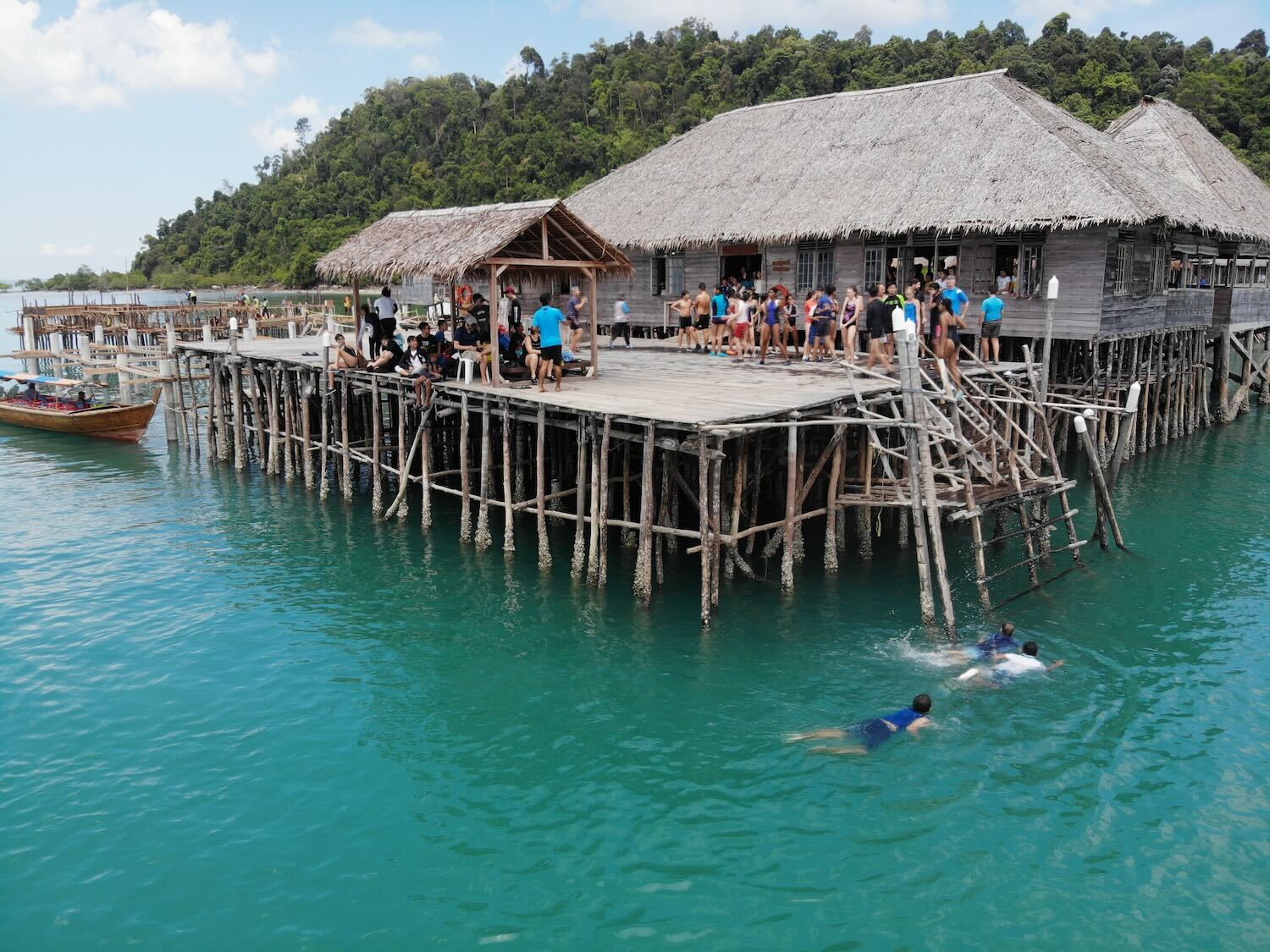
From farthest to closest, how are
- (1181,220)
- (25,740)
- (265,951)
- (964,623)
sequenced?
1. (1181,220)
2. (964,623)
3. (25,740)
4. (265,951)

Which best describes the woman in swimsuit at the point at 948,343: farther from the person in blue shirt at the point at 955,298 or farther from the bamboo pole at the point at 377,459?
the bamboo pole at the point at 377,459

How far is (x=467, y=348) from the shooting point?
16719 millimetres

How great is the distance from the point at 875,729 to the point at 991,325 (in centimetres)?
1068

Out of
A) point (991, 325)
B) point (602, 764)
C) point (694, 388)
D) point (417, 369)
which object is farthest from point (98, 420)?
point (991, 325)

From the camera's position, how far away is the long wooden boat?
25781mm

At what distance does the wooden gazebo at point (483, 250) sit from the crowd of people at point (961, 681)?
831 centimetres

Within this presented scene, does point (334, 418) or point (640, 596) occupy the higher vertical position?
point (334, 418)

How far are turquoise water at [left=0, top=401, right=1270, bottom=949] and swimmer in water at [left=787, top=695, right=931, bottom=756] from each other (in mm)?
162

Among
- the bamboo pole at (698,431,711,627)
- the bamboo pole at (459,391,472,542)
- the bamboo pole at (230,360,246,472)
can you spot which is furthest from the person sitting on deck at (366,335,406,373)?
the bamboo pole at (698,431,711,627)

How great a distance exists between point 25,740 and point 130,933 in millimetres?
3858

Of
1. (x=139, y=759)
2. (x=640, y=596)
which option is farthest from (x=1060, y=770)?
(x=139, y=759)

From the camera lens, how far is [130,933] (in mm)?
7281

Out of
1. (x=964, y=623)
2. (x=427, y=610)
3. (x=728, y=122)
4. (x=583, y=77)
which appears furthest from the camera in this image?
(x=583, y=77)

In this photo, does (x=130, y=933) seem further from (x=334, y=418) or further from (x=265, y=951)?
(x=334, y=418)
